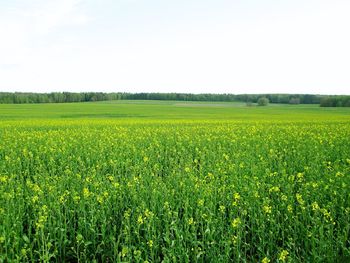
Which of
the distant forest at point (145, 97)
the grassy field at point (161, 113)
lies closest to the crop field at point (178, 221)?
the grassy field at point (161, 113)

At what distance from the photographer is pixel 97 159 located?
38.9 feet

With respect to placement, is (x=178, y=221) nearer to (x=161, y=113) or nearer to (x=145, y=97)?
(x=161, y=113)

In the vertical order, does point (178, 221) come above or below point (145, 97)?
below

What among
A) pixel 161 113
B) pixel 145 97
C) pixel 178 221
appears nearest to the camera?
pixel 178 221

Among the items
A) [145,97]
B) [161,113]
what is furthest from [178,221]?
[145,97]

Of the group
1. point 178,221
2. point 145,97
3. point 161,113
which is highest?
point 145,97

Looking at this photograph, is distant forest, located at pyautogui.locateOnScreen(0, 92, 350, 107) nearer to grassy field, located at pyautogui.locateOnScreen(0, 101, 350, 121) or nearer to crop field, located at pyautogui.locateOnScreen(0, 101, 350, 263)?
grassy field, located at pyautogui.locateOnScreen(0, 101, 350, 121)

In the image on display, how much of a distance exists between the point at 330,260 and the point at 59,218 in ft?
14.4

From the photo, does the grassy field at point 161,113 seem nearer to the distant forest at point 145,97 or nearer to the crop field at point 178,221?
the crop field at point 178,221

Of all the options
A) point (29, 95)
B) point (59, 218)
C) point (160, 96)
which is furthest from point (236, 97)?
point (59, 218)

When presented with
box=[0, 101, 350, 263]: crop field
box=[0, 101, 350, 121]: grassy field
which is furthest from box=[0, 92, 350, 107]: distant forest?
box=[0, 101, 350, 263]: crop field

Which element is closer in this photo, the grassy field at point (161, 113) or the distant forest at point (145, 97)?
the grassy field at point (161, 113)

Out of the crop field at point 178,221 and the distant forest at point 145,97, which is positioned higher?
the distant forest at point 145,97

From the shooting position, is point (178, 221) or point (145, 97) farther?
point (145, 97)
